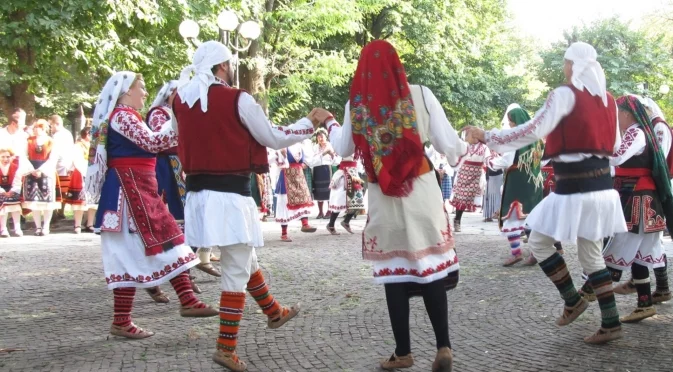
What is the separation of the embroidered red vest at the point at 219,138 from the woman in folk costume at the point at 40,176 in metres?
9.52

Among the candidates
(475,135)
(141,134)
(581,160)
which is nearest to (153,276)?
(141,134)

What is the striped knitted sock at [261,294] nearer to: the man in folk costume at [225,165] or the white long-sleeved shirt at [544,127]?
the man in folk costume at [225,165]

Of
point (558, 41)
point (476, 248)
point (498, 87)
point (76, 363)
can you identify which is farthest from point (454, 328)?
point (558, 41)

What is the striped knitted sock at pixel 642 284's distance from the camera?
5.52 meters

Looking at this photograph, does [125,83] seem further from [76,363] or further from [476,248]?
[476,248]

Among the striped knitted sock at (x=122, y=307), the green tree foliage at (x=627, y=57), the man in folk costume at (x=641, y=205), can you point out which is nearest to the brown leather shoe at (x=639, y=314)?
the man in folk costume at (x=641, y=205)

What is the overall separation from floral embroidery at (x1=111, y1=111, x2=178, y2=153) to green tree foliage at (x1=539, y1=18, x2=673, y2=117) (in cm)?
2687

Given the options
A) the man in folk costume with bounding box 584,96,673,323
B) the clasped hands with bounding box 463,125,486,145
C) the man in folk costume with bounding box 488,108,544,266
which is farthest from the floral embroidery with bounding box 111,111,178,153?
the man in folk costume with bounding box 488,108,544,266

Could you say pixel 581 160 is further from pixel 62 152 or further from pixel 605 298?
pixel 62 152

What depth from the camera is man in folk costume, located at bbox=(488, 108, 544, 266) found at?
8.32m

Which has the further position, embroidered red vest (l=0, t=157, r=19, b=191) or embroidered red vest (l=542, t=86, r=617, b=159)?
embroidered red vest (l=0, t=157, r=19, b=191)

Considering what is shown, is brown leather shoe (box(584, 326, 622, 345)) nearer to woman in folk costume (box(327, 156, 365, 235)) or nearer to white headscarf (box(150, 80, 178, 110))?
white headscarf (box(150, 80, 178, 110))

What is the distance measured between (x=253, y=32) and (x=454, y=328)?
995cm

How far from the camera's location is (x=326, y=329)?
5.41 meters
